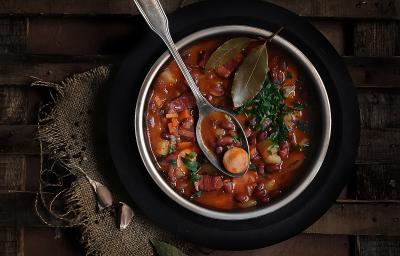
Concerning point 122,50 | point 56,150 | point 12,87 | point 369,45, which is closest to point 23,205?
point 56,150

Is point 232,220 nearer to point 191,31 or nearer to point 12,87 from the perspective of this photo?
point 191,31

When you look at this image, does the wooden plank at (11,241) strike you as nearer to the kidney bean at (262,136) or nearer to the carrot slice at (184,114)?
the carrot slice at (184,114)

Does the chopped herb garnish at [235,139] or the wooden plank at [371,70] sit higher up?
the wooden plank at [371,70]

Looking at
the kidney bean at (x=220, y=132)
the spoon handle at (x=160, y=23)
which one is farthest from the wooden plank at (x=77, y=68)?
the kidney bean at (x=220, y=132)

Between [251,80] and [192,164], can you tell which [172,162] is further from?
[251,80]

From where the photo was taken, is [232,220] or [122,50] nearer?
[232,220]

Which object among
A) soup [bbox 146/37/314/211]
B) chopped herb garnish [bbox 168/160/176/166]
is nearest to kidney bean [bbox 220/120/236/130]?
soup [bbox 146/37/314/211]
